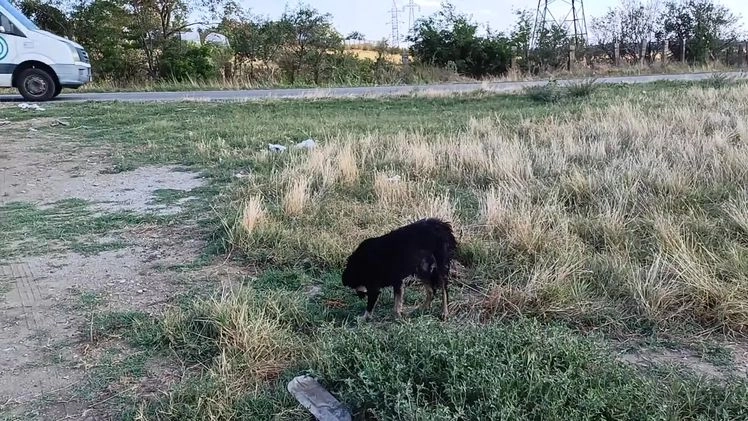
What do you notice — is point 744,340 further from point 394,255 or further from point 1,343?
point 1,343

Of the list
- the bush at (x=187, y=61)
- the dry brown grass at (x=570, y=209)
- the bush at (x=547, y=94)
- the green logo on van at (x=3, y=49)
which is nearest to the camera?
the dry brown grass at (x=570, y=209)

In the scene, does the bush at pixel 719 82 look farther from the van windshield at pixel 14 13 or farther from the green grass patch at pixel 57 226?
the van windshield at pixel 14 13

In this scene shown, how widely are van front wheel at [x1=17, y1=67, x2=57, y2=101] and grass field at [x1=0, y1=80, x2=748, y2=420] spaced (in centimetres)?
907

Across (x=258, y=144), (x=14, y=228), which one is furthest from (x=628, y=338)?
(x=258, y=144)

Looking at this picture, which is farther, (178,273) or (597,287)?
(178,273)

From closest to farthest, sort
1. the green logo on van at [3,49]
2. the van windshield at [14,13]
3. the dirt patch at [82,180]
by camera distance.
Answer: the dirt patch at [82,180] < the van windshield at [14,13] < the green logo on van at [3,49]

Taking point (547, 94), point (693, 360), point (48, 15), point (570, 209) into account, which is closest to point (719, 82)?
point (547, 94)

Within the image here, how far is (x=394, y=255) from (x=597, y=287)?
1.33m

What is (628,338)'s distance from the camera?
323 centimetres

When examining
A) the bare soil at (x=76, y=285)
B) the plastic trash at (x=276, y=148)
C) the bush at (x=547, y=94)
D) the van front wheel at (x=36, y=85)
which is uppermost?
the van front wheel at (x=36, y=85)

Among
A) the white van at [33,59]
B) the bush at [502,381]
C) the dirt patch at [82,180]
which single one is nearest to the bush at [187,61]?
the white van at [33,59]

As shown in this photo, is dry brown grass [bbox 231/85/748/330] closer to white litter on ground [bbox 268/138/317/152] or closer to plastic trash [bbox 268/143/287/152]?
white litter on ground [bbox 268/138/317/152]

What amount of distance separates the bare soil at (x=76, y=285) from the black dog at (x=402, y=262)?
1078mm

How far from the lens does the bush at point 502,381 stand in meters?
2.29
